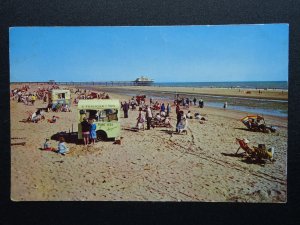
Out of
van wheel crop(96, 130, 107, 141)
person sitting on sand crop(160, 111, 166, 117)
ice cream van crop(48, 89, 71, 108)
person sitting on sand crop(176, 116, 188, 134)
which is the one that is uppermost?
ice cream van crop(48, 89, 71, 108)

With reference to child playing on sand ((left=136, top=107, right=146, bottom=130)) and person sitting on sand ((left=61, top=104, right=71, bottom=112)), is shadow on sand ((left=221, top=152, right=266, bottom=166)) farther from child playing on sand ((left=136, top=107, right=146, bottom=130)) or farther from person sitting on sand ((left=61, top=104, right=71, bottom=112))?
person sitting on sand ((left=61, top=104, right=71, bottom=112))

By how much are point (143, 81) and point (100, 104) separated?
473 mm

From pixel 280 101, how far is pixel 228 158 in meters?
0.72

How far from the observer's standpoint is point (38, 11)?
330 centimetres

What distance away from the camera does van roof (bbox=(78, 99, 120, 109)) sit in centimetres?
335

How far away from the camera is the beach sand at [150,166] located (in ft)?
10.7

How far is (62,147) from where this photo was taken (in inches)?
132

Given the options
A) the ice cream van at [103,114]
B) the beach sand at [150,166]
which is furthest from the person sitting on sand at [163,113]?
the ice cream van at [103,114]

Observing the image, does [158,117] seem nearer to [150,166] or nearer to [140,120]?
[140,120]

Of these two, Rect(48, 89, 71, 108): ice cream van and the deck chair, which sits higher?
Result: Rect(48, 89, 71, 108): ice cream van

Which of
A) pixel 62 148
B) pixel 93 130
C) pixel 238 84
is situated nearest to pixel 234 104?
pixel 238 84

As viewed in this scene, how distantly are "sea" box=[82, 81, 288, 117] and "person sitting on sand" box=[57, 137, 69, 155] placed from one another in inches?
25.2

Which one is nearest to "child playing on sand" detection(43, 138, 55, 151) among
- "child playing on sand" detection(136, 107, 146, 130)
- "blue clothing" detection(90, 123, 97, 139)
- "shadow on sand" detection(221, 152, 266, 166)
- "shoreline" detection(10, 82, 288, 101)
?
"blue clothing" detection(90, 123, 97, 139)
